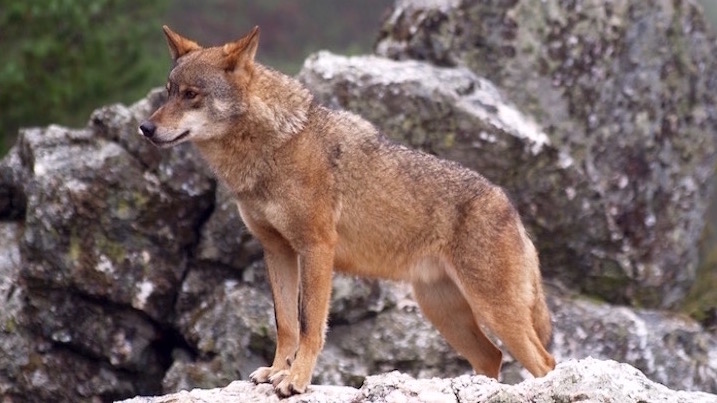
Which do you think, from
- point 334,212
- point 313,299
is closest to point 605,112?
point 334,212

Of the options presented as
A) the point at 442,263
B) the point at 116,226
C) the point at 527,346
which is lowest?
the point at 527,346

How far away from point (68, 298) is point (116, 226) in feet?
2.51

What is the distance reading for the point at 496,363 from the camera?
901cm

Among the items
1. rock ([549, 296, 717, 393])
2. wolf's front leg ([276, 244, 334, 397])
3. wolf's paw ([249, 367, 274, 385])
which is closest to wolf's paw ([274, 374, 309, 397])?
wolf's front leg ([276, 244, 334, 397])

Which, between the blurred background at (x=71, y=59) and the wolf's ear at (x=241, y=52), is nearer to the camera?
the wolf's ear at (x=241, y=52)

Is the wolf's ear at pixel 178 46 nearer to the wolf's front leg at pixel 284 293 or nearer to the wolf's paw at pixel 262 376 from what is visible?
the wolf's front leg at pixel 284 293

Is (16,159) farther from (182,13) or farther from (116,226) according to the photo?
(182,13)

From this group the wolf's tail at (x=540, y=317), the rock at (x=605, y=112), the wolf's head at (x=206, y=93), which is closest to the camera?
the wolf's head at (x=206, y=93)

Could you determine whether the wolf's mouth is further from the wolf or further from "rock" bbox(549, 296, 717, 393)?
"rock" bbox(549, 296, 717, 393)

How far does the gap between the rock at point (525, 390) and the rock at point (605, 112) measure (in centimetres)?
509

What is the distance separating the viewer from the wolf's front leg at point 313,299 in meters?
7.50

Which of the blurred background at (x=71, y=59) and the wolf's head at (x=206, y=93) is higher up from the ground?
the blurred background at (x=71, y=59)

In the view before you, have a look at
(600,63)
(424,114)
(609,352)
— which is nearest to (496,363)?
(609,352)

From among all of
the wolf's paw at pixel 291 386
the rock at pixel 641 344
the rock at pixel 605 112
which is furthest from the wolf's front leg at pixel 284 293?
the rock at pixel 605 112
